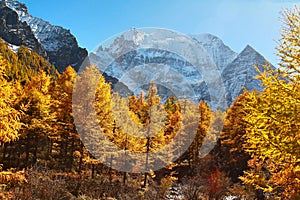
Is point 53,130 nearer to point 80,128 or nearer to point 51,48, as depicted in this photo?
point 80,128

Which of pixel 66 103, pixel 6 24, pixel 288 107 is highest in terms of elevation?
pixel 6 24

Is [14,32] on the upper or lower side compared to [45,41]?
lower

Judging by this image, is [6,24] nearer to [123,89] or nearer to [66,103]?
[123,89]

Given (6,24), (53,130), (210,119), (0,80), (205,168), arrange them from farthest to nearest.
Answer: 1. (6,24)
2. (210,119)
3. (205,168)
4. (53,130)
5. (0,80)

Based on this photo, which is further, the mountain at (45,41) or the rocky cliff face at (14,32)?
the mountain at (45,41)

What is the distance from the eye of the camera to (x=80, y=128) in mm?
20469

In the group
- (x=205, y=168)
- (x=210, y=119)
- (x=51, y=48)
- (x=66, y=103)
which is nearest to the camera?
(x=66, y=103)

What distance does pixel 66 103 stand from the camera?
21859mm

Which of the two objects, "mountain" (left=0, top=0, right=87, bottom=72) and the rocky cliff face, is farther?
"mountain" (left=0, top=0, right=87, bottom=72)

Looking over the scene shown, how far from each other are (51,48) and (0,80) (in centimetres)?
18494

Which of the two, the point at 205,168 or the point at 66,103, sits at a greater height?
the point at 66,103

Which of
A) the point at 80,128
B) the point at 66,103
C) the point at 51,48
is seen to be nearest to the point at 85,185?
the point at 80,128

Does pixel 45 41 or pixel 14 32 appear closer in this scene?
pixel 14 32

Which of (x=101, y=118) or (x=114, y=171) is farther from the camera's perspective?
(x=114, y=171)
